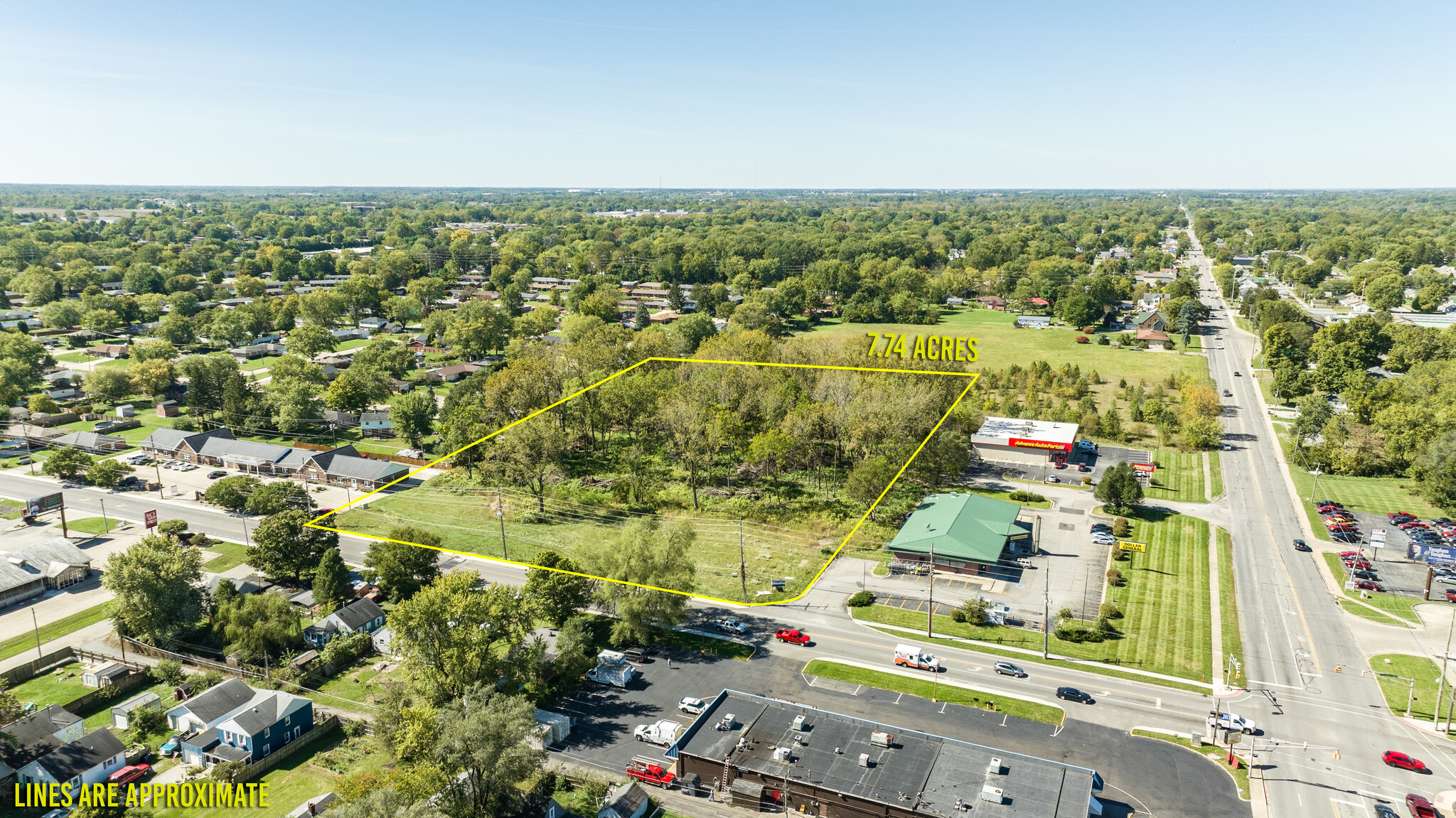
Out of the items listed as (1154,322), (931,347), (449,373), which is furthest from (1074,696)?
(1154,322)

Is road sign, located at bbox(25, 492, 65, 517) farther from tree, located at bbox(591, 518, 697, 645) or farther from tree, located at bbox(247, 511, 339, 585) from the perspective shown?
tree, located at bbox(591, 518, 697, 645)

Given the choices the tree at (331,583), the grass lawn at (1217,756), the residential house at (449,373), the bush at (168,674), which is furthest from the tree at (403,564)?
the residential house at (449,373)

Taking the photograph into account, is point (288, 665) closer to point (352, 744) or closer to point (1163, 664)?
point (352, 744)

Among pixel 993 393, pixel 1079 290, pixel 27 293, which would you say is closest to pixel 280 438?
pixel 993 393

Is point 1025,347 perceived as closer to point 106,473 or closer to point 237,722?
point 237,722

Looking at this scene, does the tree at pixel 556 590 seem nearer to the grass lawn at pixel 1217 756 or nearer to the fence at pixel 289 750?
the fence at pixel 289 750

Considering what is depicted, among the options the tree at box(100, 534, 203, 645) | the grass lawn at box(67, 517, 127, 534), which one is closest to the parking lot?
the tree at box(100, 534, 203, 645)
